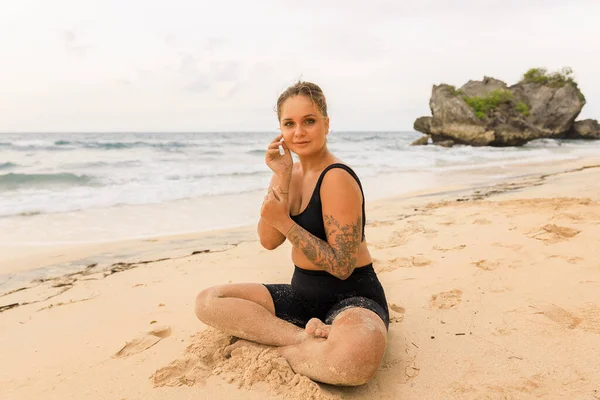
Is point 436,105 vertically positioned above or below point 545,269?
above

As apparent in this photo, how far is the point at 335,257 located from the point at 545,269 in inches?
90.7

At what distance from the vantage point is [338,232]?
2.26 m

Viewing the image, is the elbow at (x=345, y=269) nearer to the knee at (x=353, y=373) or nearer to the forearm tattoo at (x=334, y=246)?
the forearm tattoo at (x=334, y=246)

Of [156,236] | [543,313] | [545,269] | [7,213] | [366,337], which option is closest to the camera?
[366,337]

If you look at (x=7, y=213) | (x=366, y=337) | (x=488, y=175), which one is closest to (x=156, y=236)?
(x=7, y=213)

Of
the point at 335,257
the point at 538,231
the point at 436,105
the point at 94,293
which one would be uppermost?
the point at 436,105

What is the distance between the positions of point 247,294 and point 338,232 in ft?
2.65

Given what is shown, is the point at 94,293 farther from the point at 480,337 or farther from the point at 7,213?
the point at 7,213

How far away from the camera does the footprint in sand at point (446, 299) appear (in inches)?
122

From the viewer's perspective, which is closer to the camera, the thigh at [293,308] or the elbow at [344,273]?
the elbow at [344,273]

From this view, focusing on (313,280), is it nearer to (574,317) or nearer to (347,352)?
(347,352)

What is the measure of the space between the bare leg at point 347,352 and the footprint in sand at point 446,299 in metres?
1.07

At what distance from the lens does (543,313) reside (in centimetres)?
280

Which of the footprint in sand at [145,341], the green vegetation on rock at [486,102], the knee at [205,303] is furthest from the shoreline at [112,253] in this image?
the green vegetation on rock at [486,102]
